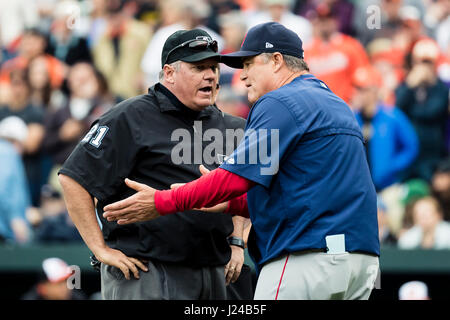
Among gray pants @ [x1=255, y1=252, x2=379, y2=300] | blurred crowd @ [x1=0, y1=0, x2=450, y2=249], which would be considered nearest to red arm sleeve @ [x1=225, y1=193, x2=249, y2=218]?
gray pants @ [x1=255, y1=252, x2=379, y2=300]

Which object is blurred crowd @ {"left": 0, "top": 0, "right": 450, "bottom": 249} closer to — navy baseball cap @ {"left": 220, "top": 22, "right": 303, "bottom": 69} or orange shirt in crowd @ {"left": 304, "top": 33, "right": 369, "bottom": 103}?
orange shirt in crowd @ {"left": 304, "top": 33, "right": 369, "bottom": 103}

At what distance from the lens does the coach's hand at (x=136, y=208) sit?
3514mm

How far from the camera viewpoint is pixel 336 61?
26.3 feet

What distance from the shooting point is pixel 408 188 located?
7.68 m

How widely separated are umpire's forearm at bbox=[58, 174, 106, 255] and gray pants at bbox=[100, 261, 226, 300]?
0.65 feet

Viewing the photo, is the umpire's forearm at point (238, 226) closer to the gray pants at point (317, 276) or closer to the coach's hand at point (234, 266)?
the coach's hand at point (234, 266)

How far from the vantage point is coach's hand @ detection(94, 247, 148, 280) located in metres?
3.79

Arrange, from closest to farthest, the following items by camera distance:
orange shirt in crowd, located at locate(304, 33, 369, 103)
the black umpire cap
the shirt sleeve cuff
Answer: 1. the shirt sleeve cuff
2. the black umpire cap
3. orange shirt in crowd, located at locate(304, 33, 369, 103)

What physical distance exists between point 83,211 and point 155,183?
416mm

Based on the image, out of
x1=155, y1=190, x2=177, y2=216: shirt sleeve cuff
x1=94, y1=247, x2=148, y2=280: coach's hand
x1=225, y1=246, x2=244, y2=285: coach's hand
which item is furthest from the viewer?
x1=225, y1=246, x2=244, y2=285: coach's hand

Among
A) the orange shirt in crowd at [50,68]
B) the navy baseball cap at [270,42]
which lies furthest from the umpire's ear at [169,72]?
the orange shirt in crowd at [50,68]

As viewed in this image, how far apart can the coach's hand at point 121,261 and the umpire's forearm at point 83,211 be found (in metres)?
0.04

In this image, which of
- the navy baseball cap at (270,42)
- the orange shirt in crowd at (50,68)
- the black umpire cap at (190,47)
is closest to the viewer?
the navy baseball cap at (270,42)
